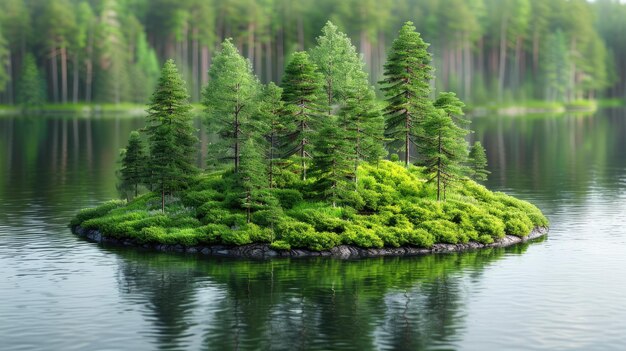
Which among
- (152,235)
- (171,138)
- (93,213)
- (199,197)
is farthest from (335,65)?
(93,213)

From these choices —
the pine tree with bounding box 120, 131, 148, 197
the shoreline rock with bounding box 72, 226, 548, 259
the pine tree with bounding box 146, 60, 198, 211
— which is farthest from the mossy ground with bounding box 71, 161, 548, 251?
the pine tree with bounding box 120, 131, 148, 197

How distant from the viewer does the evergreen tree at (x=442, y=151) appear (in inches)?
2594

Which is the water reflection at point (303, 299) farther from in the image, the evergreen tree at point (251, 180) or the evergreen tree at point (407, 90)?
the evergreen tree at point (407, 90)

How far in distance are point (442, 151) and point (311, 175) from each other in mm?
9265

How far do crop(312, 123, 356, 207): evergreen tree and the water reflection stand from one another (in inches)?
257

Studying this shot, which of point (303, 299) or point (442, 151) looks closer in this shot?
point (303, 299)

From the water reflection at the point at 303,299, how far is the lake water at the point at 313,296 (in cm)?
8

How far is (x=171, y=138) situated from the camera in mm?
67250

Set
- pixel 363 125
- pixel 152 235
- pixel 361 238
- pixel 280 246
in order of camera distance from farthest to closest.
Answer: pixel 363 125 < pixel 152 235 < pixel 361 238 < pixel 280 246

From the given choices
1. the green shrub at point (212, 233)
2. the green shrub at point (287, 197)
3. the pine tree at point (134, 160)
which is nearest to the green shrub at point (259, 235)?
the green shrub at point (212, 233)

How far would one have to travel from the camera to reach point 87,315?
4462 centimetres

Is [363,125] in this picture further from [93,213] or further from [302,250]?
[93,213]

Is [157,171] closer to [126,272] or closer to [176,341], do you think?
[126,272]

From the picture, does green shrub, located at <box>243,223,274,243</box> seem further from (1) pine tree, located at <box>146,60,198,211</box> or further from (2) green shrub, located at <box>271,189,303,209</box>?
(1) pine tree, located at <box>146,60,198,211</box>
